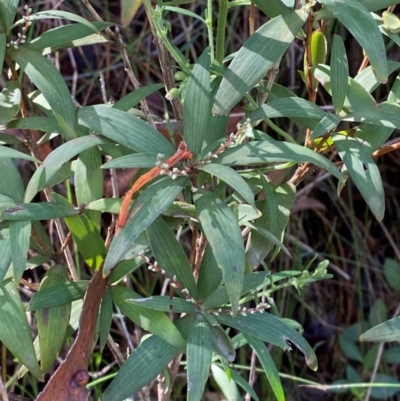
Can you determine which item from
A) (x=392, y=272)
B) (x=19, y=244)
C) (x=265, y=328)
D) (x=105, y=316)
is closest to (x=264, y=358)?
(x=265, y=328)

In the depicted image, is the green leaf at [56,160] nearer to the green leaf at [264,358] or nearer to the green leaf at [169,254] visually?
the green leaf at [169,254]

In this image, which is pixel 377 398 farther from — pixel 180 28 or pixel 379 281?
pixel 180 28

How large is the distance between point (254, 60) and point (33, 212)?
0.79 feet

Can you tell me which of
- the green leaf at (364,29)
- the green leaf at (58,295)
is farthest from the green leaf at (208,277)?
the green leaf at (364,29)

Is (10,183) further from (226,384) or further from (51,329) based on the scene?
(226,384)

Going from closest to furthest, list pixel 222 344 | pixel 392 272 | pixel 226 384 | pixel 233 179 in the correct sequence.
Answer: pixel 233 179 → pixel 222 344 → pixel 226 384 → pixel 392 272

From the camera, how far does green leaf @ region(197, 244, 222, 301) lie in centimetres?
61

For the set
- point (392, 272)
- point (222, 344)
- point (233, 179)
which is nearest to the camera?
point (233, 179)

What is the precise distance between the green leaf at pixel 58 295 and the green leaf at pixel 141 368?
3.5 inches

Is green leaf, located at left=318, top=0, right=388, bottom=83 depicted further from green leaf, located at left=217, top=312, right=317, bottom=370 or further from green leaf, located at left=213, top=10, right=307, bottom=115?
green leaf, located at left=217, top=312, right=317, bottom=370

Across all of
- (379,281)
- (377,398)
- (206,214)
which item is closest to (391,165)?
(379,281)

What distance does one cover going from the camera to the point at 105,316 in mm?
625

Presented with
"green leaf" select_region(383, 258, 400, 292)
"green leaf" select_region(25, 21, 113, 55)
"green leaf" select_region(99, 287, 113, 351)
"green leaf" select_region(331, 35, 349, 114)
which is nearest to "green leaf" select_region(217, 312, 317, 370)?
"green leaf" select_region(99, 287, 113, 351)

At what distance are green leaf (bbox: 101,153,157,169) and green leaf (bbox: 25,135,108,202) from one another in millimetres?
44
